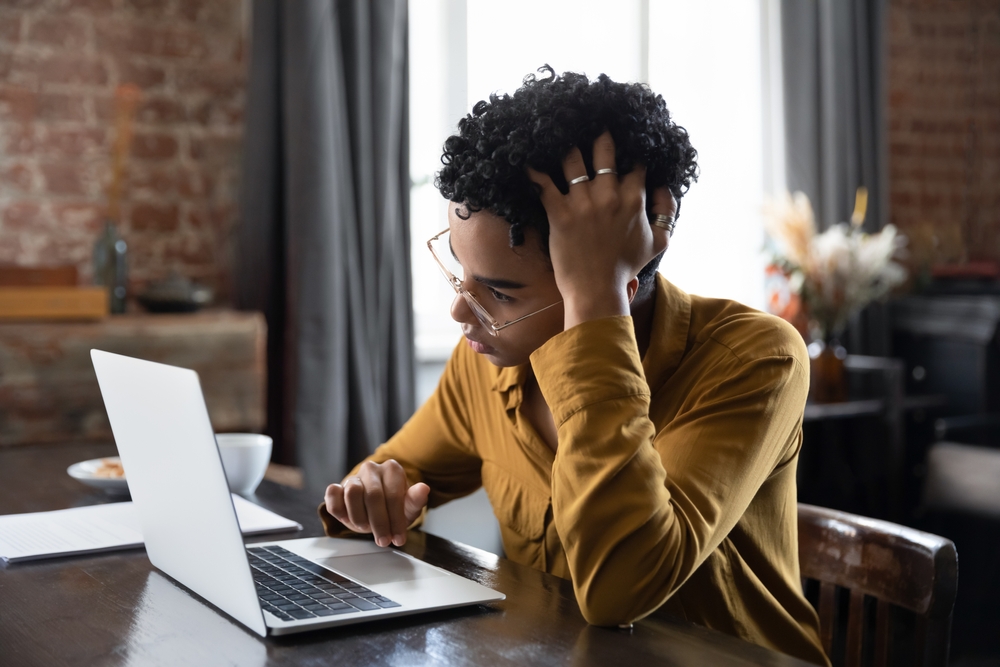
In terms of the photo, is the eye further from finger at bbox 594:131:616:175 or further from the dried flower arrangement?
the dried flower arrangement

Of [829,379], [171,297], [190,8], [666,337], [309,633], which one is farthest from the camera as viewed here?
[829,379]

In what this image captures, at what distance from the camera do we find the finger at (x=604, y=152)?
1.06 metres

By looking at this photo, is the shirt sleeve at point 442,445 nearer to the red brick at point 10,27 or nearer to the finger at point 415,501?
the finger at point 415,501

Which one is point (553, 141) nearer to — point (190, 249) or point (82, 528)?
point (82, 528)

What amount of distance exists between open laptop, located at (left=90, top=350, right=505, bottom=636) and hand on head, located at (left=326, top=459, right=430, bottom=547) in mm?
52

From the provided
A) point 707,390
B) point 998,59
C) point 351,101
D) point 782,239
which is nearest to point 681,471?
point 707,390

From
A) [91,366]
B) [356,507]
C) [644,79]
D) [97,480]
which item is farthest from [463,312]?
[644,79]

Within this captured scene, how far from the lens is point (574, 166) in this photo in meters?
1.06

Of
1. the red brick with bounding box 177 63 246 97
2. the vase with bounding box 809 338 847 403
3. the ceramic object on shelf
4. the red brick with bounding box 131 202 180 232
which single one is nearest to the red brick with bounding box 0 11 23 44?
the red brick with bounding box 177 63 246 97

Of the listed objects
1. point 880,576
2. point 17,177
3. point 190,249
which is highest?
point 17,177

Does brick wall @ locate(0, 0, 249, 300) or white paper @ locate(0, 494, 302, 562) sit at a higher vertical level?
brick wall @ locate(0, 0, 249, 300)

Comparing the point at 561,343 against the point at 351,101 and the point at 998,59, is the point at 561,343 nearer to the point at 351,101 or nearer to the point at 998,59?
the point at 351,101

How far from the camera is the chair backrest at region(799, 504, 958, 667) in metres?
1.03

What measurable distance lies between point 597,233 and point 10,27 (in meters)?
2.47
